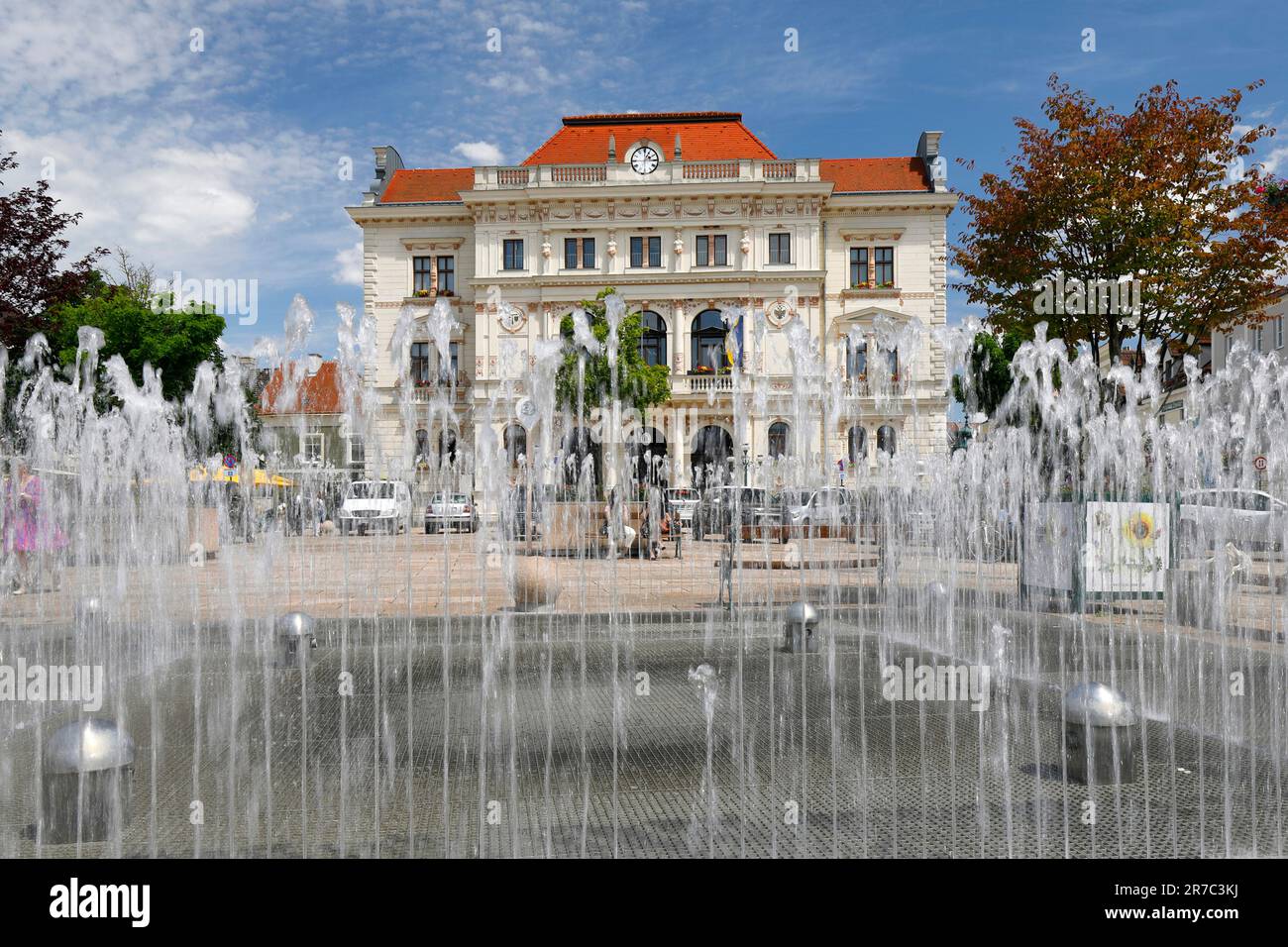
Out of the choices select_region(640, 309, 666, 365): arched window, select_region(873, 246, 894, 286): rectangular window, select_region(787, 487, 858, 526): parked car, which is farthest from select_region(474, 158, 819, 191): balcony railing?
select_region(787, 487, 858, 526): parked car

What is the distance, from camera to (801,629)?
9219 mm

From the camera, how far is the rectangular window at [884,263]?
46719 mm

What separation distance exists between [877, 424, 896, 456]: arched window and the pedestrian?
1475 inches

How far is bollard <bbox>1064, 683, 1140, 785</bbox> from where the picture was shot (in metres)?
5.10

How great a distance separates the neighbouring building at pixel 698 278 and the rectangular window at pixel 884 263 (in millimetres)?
64

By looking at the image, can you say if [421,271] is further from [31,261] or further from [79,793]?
[79,793]

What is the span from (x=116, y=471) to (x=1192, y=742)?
18969 millimetres

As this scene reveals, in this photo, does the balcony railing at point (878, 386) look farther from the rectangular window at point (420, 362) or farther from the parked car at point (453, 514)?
the rectangular window at point (420, 362)

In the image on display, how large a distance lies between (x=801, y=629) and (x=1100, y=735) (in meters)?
4.21

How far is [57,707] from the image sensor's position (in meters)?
7.23

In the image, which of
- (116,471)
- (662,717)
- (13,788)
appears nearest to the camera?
(13,788)

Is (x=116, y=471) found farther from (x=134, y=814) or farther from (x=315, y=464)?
(x=315, y=464)
